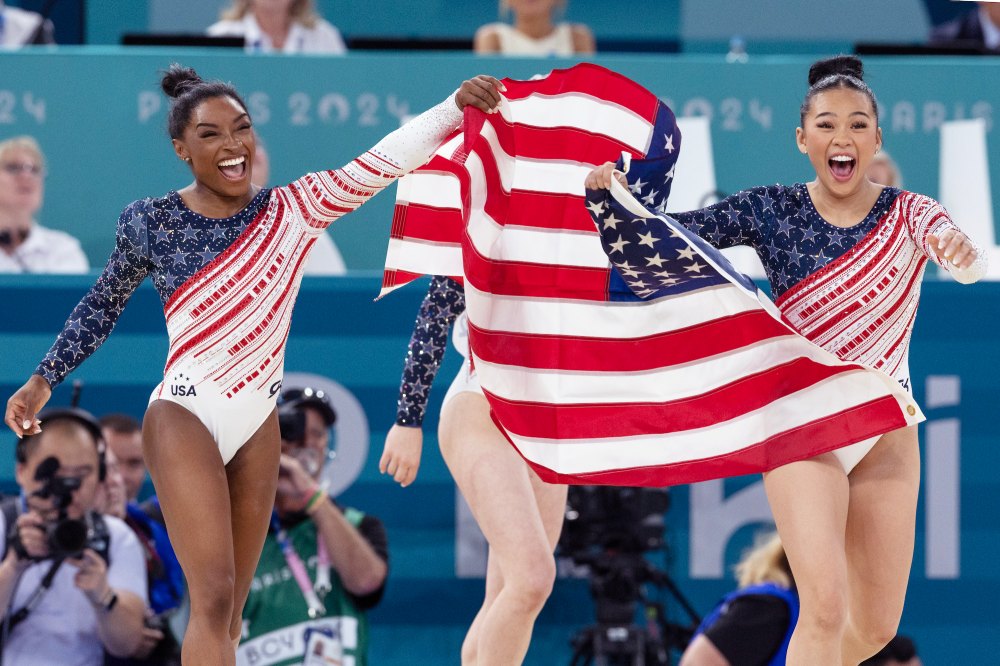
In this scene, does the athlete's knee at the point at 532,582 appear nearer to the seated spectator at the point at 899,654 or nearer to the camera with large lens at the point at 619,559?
the camera with large lens at the point at 619,559

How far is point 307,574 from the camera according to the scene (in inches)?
238

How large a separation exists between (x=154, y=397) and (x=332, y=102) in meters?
3.24

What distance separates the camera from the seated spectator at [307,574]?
19.6ft

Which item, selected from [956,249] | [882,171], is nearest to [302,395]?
[882,171]

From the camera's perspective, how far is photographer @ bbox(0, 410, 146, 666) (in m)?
5.59

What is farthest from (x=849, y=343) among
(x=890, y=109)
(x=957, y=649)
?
(x=890, y=109)

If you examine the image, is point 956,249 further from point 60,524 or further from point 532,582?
point 60,524

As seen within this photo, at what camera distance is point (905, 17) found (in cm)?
945

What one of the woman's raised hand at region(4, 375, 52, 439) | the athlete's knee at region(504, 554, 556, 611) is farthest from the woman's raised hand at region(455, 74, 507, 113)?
the woman's raised hand at region(4, 375, 52, 439)

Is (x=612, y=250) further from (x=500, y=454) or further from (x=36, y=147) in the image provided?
(x=36, y=147)

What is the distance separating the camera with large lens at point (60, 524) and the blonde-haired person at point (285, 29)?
115 inches

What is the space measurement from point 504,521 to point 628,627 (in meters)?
1.71

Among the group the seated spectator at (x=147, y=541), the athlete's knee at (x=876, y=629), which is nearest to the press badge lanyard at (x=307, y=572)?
the seated spectator at (x=147, y=541)

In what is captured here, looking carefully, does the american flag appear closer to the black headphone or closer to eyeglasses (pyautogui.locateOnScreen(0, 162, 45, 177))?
the black headphone
